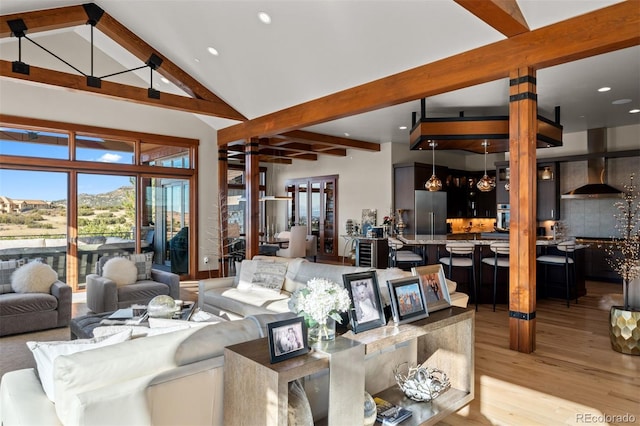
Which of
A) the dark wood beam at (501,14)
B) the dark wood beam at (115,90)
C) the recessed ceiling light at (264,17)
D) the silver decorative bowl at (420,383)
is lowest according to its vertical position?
the silver decorative bowl at (420,383)

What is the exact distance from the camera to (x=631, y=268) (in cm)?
396

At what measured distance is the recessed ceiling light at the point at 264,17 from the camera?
4457 mm

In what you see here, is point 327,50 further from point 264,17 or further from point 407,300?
point 407,300

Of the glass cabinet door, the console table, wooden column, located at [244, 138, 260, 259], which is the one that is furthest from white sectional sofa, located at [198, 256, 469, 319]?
the glass cabinet door

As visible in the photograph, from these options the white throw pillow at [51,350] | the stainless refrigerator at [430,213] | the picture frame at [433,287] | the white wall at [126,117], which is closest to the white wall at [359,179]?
the stainless refrigerator at [430,213]

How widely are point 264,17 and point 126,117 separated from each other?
13.3 feet

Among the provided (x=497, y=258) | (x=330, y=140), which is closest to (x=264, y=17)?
(x=497, y=258)

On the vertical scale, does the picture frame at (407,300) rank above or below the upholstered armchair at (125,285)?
above

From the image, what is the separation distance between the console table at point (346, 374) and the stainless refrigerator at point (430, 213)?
22.3 ft

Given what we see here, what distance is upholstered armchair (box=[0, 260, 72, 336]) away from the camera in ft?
14.6

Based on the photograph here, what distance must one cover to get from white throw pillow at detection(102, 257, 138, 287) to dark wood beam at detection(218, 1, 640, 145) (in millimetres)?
3359

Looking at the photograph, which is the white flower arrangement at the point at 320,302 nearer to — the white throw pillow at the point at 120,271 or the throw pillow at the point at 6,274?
the white throw pillow at the point at 120,271

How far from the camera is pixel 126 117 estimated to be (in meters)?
7.27

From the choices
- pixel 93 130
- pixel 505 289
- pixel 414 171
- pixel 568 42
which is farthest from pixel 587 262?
pixel 93 130
